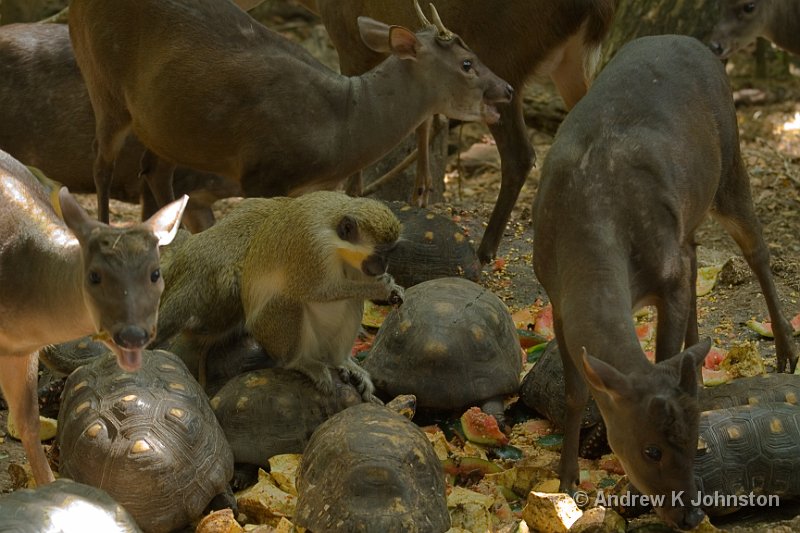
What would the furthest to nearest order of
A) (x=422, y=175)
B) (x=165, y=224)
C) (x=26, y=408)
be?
(x=422, y=175) → (x=26, y=408) → (x=165, y=224)

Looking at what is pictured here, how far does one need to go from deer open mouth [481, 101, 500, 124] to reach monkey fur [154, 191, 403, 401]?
1573 mm

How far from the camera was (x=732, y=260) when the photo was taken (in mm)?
7609

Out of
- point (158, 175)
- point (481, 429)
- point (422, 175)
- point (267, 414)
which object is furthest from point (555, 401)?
point (158, 175)

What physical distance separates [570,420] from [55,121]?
4678 mm

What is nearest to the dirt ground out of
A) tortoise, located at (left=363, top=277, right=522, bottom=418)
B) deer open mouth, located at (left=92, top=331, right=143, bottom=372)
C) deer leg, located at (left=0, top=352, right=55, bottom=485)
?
deer leg, located at (left=0, top=352, right=55, bottom=485)

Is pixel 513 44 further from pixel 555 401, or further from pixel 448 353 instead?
pixel 555 401

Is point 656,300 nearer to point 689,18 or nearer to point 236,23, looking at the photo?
point 236,23

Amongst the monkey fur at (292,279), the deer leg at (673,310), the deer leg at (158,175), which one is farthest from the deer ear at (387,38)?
the deer leg at (673,310)

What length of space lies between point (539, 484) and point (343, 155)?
2458 millimetres

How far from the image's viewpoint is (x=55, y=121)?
8.22 m

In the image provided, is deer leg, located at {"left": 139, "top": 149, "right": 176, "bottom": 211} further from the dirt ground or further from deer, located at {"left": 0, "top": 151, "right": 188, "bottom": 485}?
deer, located at {"left": 0, "top": 151, "right": 188, "bottom": 485}

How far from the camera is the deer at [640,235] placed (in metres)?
4.24

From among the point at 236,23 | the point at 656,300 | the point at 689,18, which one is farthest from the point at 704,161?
the point at 689,18

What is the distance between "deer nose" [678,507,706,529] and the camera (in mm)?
4234
